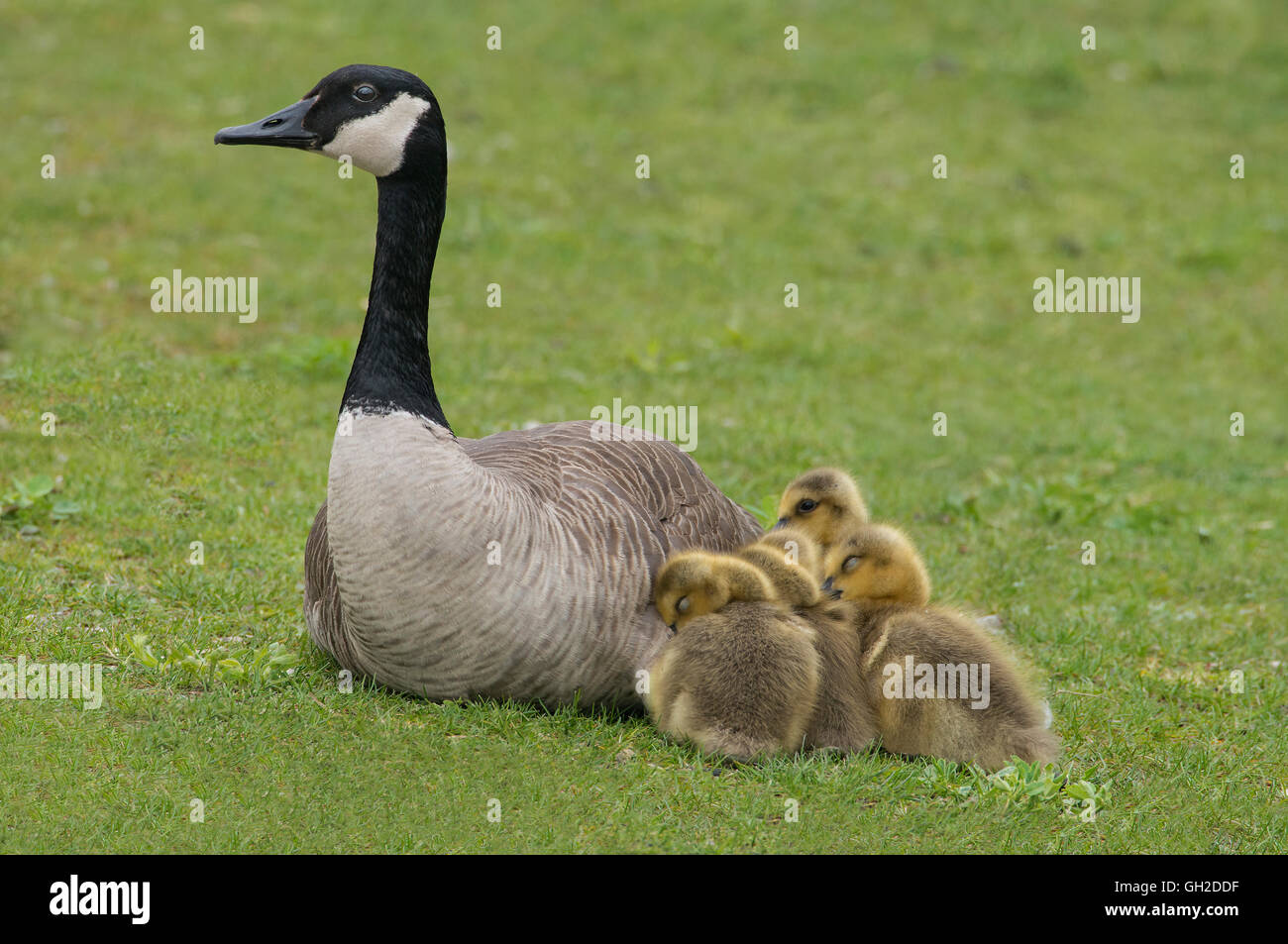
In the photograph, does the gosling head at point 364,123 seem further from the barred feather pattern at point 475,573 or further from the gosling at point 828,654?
the gosling at point 828,654

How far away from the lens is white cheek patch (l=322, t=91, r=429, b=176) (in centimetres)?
635

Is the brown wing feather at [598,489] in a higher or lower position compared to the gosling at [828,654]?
higher

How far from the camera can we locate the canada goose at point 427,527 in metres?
5.95

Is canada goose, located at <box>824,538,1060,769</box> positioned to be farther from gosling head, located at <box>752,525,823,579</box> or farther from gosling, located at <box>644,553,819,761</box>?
gosling head, located at <box>752,525,823,579</box>

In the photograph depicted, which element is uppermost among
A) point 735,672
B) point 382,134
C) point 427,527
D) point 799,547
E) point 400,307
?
point 382,134

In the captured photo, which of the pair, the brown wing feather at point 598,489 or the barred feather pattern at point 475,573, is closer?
the barred feather pattern at point 475,573

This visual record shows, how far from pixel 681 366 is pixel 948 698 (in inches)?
275

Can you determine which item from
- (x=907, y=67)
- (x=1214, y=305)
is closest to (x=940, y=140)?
(x=907, y=67)

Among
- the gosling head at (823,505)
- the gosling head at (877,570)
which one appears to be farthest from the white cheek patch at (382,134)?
the gosling head at (877,570)

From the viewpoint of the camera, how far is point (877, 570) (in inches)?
262

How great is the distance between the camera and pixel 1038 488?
10750 millimetres

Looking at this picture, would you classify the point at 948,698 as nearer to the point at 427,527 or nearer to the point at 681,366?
the point at 427,527

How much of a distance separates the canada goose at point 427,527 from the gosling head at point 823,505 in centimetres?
79

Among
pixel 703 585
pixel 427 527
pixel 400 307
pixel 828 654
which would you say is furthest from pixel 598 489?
pixel 828 654
